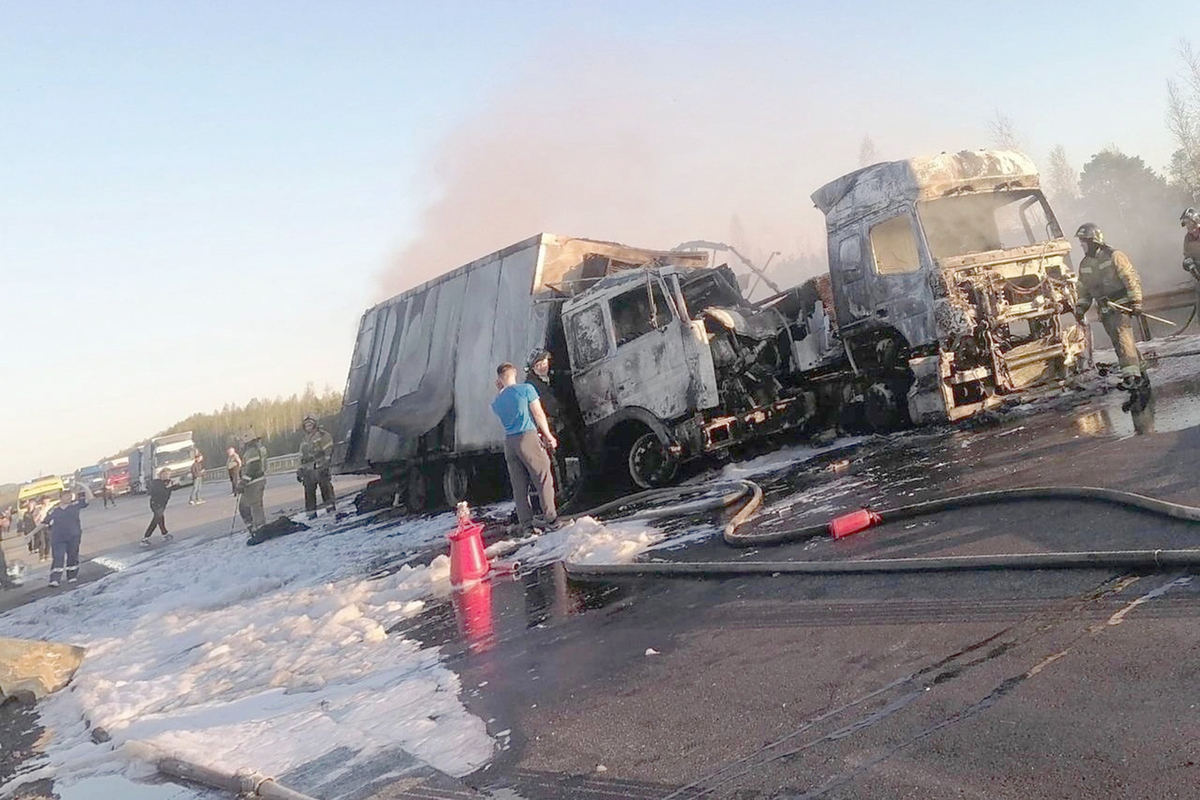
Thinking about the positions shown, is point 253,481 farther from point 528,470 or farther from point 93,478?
point 93,478

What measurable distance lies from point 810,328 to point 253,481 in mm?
9575

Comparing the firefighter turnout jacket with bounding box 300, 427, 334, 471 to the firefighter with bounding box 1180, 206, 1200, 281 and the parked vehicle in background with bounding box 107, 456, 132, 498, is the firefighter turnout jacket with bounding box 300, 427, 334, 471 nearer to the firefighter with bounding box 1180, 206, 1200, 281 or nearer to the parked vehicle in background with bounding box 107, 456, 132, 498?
the firefighter with bounding box 1180, 206, 1200, 281

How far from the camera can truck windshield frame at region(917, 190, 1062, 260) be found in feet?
29.0

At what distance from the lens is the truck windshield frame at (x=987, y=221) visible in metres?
8.84

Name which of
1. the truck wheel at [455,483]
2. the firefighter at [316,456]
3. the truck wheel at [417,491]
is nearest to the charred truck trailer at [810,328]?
the truck wheel at [455,483]

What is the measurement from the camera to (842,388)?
9.87m

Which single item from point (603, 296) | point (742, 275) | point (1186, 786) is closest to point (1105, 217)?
point (742, 275)

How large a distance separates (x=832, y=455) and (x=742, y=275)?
3604mm

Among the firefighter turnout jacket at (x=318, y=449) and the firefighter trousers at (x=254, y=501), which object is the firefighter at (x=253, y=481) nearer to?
the firefighter trousers at (x=254, y=501)

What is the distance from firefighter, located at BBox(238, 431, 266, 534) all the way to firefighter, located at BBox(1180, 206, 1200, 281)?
44.9 feet

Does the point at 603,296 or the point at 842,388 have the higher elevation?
the point at 603,296

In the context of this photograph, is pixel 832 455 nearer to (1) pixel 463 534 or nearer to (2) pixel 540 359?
(2) pixel 540 359

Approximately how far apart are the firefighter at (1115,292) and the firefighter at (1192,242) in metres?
2.97

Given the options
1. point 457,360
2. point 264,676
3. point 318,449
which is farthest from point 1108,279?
point 318,449
